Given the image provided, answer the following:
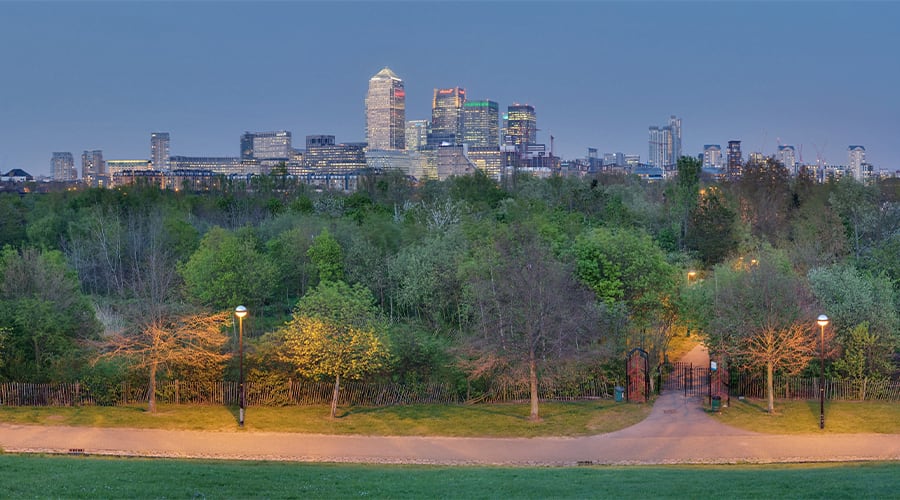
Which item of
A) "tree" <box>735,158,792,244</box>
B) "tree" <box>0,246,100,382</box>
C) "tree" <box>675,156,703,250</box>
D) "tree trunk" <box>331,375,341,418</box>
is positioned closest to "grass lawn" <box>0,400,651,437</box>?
"tree trunk" <box>331,375,341,418</box>

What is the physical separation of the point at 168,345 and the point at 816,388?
2480 cm

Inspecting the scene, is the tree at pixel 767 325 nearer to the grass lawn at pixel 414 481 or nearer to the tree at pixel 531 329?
the tree at pixel 531 329

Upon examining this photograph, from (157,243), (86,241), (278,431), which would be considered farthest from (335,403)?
(86,241)

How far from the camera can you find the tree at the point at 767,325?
31.1 meters

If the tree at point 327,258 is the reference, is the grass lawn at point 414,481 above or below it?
below

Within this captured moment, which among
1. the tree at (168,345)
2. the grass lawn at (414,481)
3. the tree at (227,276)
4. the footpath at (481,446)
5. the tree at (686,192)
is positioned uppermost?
the tree at (686,192)

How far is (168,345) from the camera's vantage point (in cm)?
3050

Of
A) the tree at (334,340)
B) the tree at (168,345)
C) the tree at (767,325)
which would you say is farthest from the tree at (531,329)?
the tree at (168,345)

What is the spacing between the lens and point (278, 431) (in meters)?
28.2

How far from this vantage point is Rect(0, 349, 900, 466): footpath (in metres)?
25.0

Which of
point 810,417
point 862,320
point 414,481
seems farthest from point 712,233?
point 414,481

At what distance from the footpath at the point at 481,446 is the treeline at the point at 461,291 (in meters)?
3.62

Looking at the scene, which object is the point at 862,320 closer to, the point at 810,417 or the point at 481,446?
the point at 810,417

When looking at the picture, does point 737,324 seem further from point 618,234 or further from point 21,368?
point 21,368
